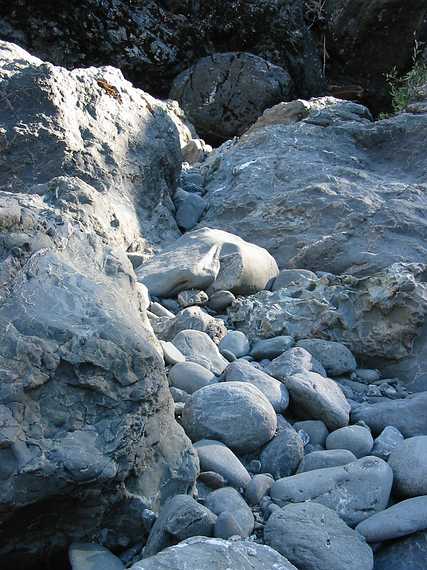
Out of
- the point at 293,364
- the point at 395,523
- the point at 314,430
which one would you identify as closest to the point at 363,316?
the point at 293,364

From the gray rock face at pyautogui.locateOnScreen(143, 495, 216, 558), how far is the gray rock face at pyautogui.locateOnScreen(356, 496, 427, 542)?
15.5 inches

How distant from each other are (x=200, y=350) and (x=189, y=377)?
0.27m

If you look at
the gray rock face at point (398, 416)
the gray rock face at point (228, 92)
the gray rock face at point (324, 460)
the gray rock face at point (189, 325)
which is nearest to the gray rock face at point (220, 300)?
the gray rock face at point (189, 325)

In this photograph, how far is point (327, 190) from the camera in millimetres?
4047

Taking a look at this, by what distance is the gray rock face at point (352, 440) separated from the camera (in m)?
2.22

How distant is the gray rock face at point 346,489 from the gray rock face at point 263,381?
395 mm

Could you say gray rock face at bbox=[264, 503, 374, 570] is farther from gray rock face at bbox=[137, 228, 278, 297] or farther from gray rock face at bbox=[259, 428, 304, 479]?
gray rock face at bbox=[137, 228, 278, 297]

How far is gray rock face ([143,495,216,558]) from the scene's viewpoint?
64.9 inches

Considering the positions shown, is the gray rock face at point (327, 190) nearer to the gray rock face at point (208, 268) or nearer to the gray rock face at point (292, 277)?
the gray rock face at point (292, 277)

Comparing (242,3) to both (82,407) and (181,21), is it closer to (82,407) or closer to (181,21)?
(181,21)

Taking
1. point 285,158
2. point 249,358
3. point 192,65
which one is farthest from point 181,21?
point 249,358

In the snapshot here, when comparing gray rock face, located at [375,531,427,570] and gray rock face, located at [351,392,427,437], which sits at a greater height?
gray rock face, located at [375,531,427,570]

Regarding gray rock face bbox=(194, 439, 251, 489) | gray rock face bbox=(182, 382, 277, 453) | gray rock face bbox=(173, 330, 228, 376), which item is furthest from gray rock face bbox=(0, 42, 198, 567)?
gray rock face bbox=(173, 330, 228, 376)

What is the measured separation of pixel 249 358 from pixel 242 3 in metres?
7.03
